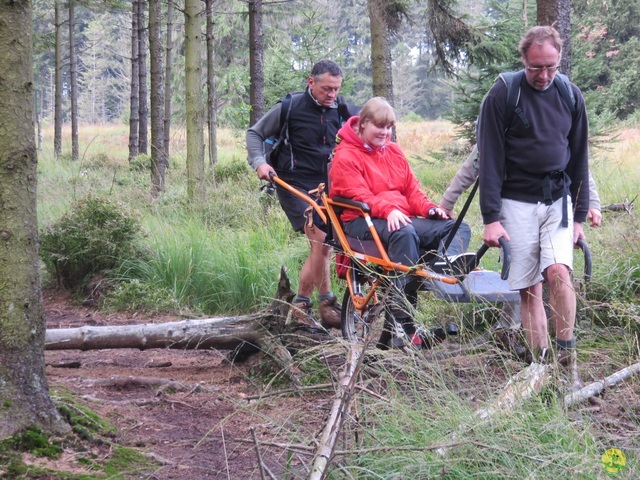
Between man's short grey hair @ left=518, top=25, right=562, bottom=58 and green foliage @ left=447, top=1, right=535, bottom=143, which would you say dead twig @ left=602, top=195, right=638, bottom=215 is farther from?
green foliage @ left=447, top=1, right=535, bottom=143

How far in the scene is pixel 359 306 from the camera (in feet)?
17.9

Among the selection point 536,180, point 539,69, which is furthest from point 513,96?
point 536,180

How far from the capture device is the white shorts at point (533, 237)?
4.85 meters

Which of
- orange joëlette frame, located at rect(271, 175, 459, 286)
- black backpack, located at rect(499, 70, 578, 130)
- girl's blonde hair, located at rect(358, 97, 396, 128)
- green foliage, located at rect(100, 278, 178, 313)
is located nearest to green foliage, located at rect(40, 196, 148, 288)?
green foliage, located at rect(100, 278, 178, 313)

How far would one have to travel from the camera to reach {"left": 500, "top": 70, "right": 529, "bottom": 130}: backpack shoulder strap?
476 cm

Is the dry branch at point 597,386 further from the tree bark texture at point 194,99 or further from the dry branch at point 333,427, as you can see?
the tree bark texture at point 194,99

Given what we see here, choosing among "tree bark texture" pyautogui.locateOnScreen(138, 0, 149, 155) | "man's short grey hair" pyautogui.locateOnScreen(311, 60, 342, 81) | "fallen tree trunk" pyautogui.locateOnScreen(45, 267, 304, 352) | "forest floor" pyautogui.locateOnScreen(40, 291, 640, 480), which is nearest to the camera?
"forest floor" pyautogui.locateOnScreen(40, 291, 640, 480)

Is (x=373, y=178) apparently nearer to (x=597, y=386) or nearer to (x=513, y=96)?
(x=513, y=96)

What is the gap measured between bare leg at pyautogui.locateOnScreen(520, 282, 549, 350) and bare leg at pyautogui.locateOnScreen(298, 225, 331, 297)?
6.17ft

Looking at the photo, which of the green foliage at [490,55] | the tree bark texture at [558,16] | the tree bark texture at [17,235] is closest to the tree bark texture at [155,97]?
A: the green foliage at [490,55]

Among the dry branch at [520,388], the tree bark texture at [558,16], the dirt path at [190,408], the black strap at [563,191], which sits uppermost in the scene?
the tree bark texture at [558,16]

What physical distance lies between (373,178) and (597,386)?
2.14 m

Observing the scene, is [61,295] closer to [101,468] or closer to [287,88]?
[101,468]

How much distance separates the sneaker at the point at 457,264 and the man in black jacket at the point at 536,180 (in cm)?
20
